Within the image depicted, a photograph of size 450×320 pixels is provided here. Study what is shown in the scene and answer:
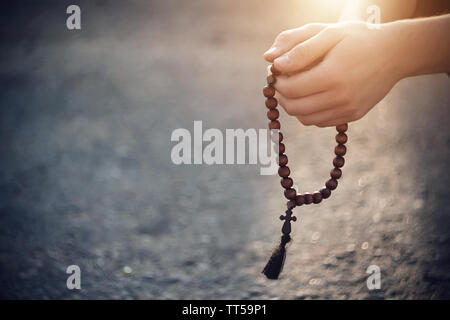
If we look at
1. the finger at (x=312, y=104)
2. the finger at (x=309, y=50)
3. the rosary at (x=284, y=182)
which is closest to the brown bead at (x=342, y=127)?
the rosary at (x=284, y=182)

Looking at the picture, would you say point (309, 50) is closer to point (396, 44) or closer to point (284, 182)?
point (396, 44)

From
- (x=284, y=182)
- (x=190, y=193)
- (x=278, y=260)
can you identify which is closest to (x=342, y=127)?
(x=284, y=182)

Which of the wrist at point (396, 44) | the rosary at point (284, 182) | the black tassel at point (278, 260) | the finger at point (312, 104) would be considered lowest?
the black tassel at point (278, 260)

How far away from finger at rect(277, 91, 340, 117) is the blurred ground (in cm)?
93

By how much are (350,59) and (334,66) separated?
0.04 meters

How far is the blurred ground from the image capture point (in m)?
1.69

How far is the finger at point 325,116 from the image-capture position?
3.05ft

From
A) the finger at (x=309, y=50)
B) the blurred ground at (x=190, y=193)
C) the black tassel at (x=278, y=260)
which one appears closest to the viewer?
the finger at (x=309, y=50)

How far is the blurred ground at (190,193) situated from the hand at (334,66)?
954mm

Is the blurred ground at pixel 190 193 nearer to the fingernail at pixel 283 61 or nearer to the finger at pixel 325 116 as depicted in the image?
the finger at pixel 325 116

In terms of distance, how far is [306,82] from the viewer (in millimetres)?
867
